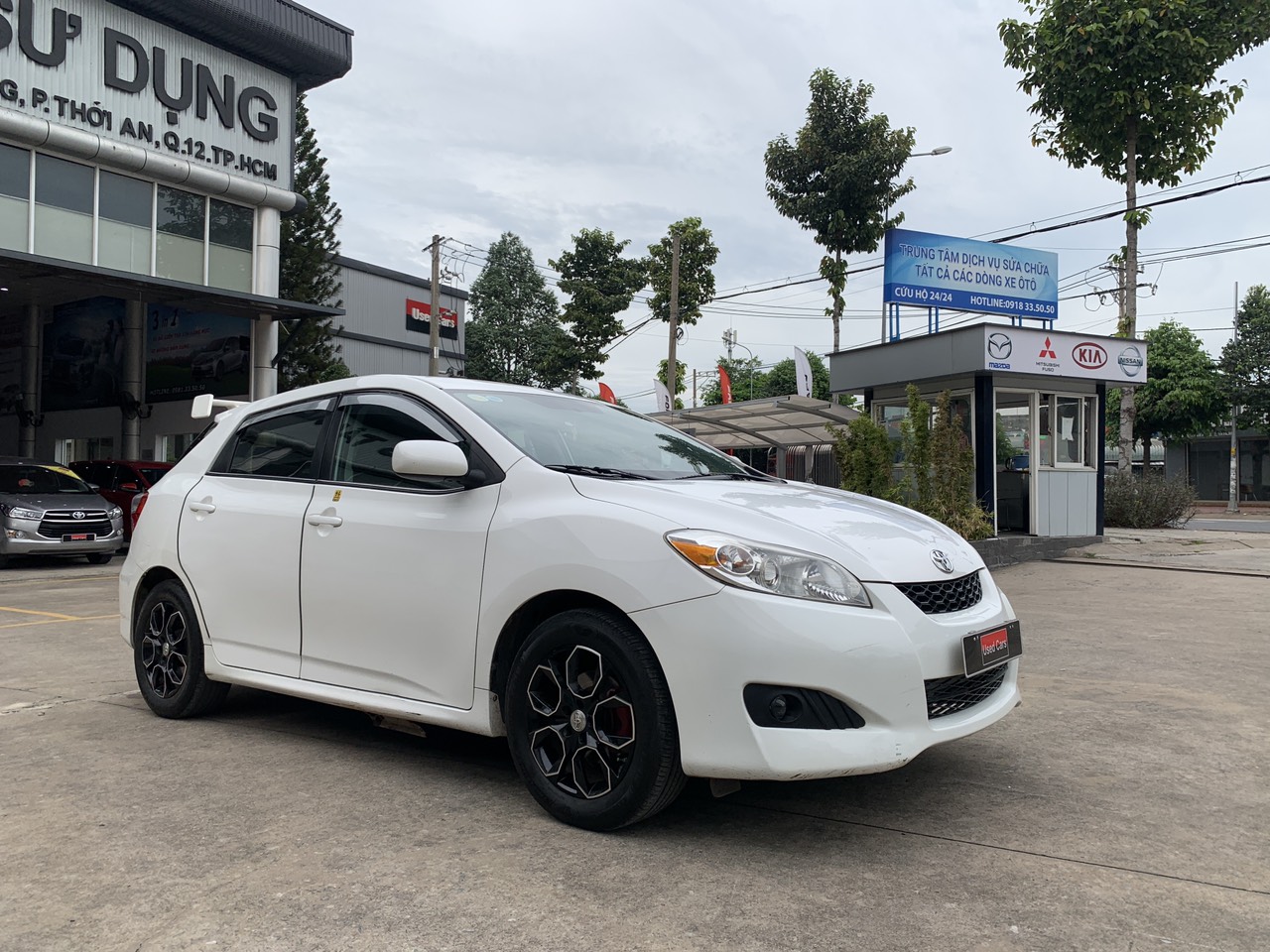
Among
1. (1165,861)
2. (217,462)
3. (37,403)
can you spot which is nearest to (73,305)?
(37,403)

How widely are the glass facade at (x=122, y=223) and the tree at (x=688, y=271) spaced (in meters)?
17.8

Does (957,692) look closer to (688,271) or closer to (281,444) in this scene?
(281,444)

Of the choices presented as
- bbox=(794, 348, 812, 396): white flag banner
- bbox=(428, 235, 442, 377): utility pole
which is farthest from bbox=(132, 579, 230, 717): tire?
bbox=(428, 235, 442, 377): utility pole

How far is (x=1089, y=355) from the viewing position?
16.1 metres

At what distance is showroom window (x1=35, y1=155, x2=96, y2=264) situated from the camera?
713 inches

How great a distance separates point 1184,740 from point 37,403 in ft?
97.2

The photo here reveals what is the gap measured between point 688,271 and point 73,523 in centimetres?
2687

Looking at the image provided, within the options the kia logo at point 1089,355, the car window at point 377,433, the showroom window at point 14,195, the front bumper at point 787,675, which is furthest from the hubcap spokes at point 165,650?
the showroom window at point 14,195

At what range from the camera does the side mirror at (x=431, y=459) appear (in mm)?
3750

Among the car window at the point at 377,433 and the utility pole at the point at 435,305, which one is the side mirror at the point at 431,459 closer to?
the car window at the point at 377,433

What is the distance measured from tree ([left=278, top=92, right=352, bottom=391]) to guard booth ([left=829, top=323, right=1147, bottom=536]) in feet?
58.7

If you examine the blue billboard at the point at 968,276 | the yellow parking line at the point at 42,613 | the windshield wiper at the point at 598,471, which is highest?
the blue billboard at the point at 968,276

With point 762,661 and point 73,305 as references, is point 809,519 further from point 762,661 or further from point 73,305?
point 73,305

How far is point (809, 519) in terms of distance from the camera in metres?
3.52
